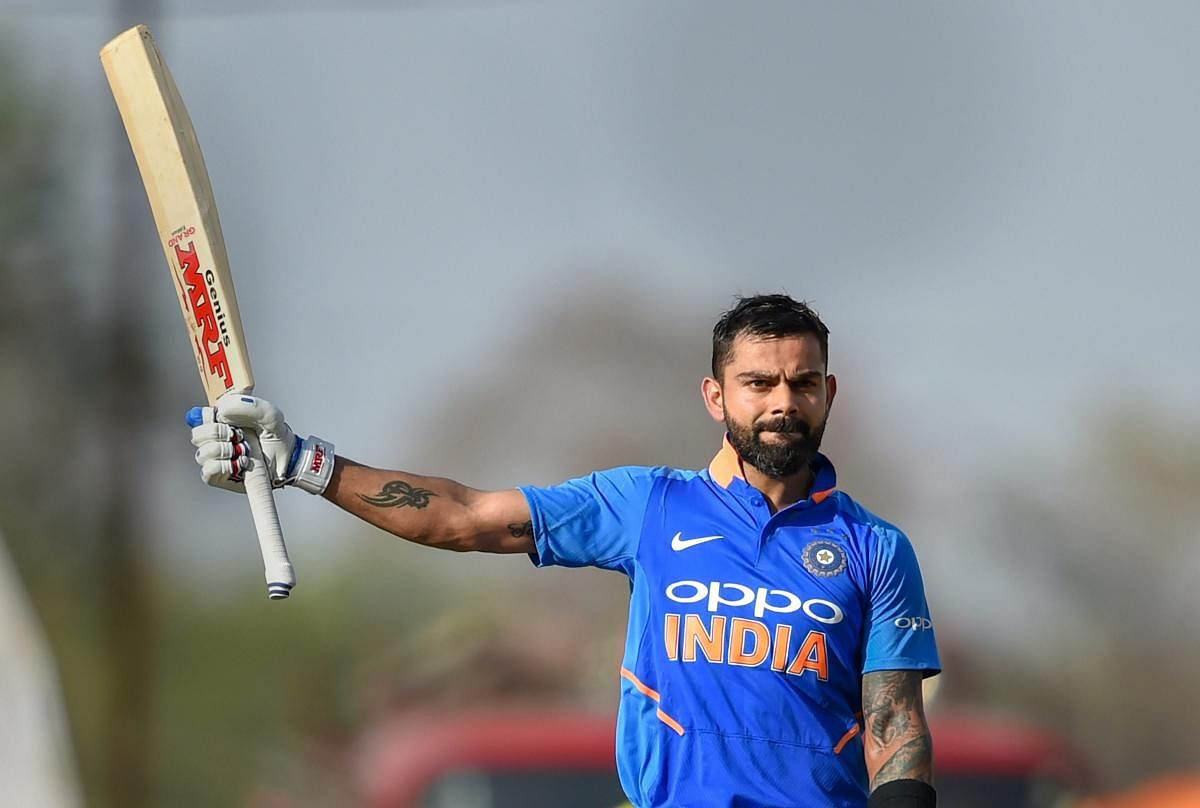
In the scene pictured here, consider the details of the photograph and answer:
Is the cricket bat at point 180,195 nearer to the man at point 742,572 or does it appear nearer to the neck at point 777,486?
the man at point 742,572

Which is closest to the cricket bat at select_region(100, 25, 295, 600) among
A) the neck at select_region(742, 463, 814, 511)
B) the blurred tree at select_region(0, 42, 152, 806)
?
the neck at select_region(742, 463, 814, 511)

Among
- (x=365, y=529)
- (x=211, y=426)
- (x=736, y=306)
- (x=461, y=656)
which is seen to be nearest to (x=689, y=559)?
(x=736, y=306)

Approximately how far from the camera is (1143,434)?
10250 mm

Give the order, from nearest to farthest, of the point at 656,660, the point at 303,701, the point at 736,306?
1. the point at 656,660
2. the point at 736,306
3. the point at 303,701

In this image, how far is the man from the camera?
106 inches

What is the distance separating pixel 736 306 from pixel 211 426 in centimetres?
92

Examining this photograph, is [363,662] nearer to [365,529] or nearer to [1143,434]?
[365,529]

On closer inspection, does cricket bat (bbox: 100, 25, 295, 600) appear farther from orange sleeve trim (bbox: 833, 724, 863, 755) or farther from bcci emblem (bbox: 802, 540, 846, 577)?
orange sleeve trim (bbox: 833, 724, 863, 755)

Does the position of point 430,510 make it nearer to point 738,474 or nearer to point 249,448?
point 249,448

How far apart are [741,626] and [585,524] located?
0.33 m

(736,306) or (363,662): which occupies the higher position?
(736,306)

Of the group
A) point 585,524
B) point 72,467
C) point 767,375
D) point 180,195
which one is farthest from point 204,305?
point 72,467

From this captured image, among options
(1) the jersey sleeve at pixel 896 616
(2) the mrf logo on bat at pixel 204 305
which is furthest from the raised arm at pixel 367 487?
(1) the jersey sleeve at pixel 896 616

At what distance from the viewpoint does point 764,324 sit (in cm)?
286
